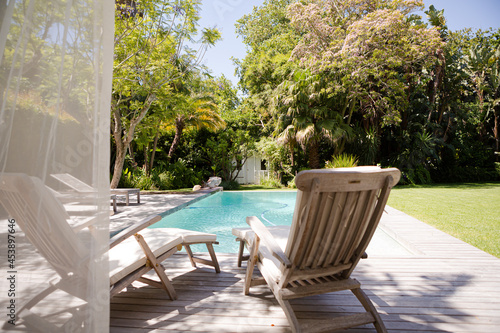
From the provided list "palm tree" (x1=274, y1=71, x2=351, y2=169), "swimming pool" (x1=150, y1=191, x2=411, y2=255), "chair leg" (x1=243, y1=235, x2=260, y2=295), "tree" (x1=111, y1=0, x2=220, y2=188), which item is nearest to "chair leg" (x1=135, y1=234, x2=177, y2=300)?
"chair leg" (x1=243, y1=235, x2=260, y2=295)

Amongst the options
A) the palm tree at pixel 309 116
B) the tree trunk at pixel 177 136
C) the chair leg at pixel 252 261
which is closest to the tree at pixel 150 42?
the tree trunk at pixel 177 136

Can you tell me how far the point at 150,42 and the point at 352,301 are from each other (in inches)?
319

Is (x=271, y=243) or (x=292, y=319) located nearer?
(x=292, y=319)

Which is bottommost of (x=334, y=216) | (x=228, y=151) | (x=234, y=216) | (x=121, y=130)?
(x=234, y=216)

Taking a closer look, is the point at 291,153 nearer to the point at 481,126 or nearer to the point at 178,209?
the point at 178,209

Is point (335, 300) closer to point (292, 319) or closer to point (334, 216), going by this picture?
point (292, 319)

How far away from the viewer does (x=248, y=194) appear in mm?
11320

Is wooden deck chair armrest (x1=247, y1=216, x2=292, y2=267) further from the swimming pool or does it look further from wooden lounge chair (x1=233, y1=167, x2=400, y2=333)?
the swimming pool

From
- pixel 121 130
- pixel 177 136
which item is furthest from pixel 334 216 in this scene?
pixel 177 136

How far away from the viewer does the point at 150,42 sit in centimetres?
790

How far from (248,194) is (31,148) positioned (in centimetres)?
1030

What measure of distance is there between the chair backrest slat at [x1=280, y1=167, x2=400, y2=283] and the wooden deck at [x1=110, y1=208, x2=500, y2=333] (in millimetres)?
460

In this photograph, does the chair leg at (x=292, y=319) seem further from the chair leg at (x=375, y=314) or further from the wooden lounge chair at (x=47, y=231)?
the wooden lounge chair at (x=47, y=231)

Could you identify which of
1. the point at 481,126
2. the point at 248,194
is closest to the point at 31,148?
the point at 248,194
